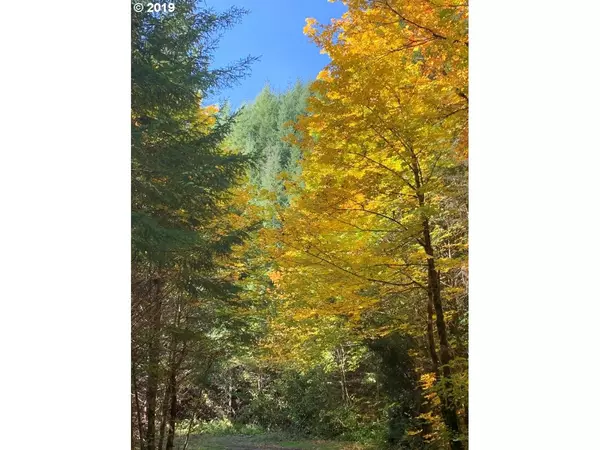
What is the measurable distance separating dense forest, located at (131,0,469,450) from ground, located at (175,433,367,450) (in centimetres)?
3

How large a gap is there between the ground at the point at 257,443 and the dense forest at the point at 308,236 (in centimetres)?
3

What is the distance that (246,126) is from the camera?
447 centimetres

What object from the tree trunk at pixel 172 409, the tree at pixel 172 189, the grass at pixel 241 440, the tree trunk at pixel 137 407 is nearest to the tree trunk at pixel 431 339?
the grass at pixel 241 440

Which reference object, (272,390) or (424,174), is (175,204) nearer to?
(272,390)

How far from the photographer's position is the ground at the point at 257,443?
4.11 metres

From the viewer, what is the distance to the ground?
4.11 m

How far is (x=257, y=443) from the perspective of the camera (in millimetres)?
4188

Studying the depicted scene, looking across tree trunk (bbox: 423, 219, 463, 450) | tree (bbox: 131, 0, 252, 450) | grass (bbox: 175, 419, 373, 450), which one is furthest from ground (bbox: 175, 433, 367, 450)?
tree trunk (bbox: 423, 219, 463, 450)

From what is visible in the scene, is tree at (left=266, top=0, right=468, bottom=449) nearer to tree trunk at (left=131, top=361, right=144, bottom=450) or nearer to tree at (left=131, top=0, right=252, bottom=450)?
tree at (left=131, top=0, right=252, bottom=450)

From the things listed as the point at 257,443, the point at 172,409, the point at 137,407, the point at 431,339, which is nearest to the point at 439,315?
the point at 431,339

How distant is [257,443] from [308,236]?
1466 millimetres

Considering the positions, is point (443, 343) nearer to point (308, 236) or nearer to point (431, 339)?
point (431, 339)

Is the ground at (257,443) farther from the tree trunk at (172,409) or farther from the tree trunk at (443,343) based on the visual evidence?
the tree trunk at (443,343)
